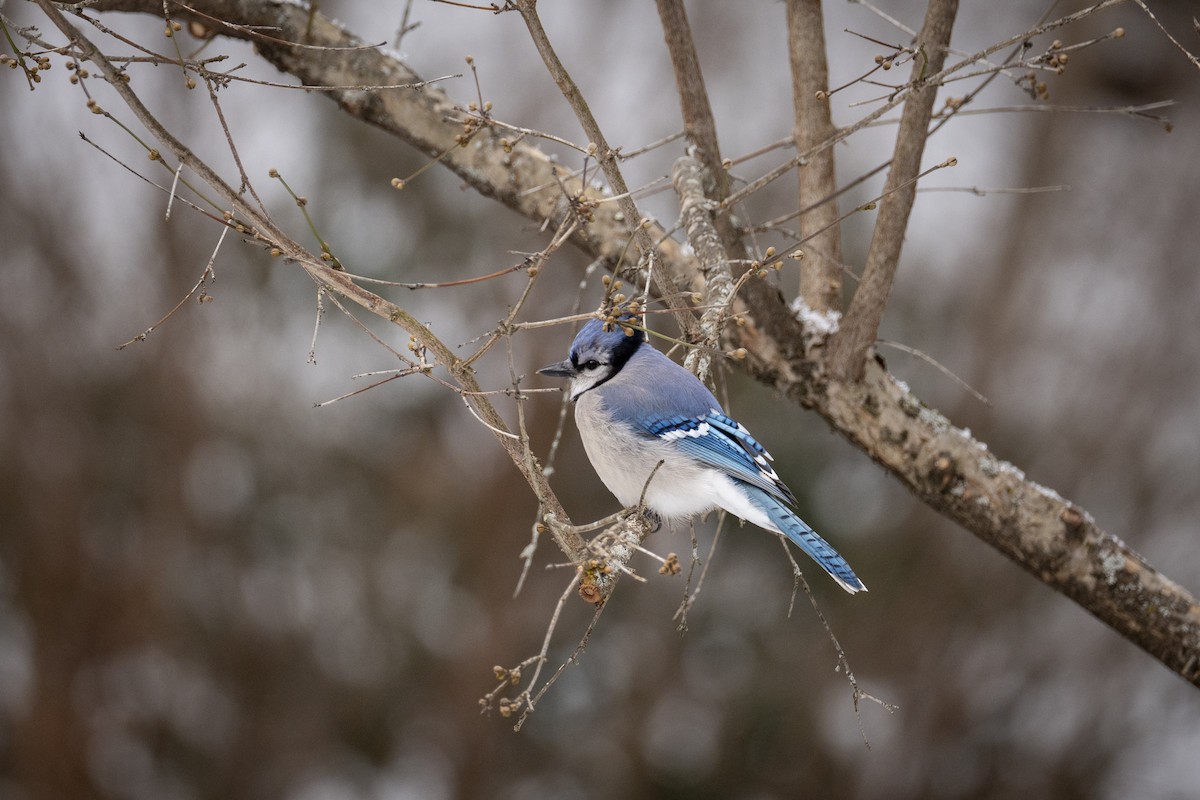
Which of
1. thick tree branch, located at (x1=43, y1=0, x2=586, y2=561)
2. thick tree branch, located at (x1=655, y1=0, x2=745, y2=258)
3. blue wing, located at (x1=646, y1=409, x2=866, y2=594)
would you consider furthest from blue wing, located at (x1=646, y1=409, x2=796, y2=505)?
thick tree branch, located at (x1=43, y1=0, x2=586, y2=561)

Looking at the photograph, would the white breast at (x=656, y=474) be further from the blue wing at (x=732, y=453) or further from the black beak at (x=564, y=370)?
the black beak at (x=564, y=370)

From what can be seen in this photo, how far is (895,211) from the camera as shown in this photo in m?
2.37

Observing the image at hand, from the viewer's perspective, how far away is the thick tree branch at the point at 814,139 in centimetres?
249

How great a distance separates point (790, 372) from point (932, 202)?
393cm

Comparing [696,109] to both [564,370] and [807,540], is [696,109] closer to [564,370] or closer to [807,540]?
[564,370]

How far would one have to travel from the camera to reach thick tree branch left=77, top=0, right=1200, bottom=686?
94.6 inches

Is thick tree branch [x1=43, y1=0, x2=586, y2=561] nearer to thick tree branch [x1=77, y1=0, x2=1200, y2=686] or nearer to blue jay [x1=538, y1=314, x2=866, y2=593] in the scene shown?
blue jay [x1=538, y1=314, x2=866, y2=593]

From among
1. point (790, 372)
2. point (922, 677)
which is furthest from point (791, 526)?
point (922, 677)

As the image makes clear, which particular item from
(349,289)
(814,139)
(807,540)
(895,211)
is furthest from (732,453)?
(349,289)

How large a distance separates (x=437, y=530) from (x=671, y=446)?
2.74m

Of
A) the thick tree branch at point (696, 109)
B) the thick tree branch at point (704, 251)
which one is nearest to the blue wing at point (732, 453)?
the thick tree branch at point (704, 251)

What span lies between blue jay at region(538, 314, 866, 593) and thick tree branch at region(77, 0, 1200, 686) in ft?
1.02

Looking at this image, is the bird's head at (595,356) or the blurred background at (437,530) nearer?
the bird's head at (595,356)

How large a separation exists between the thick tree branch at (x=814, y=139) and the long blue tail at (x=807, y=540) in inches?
25.1
